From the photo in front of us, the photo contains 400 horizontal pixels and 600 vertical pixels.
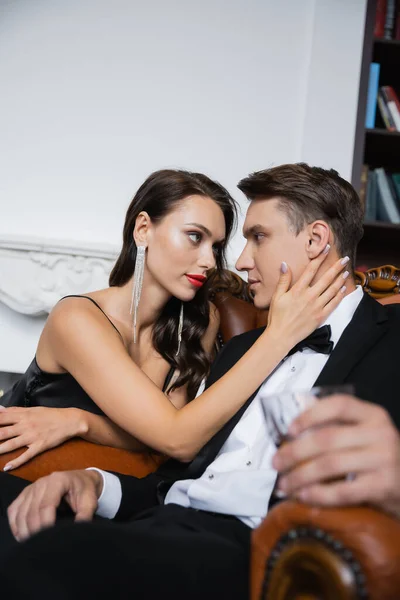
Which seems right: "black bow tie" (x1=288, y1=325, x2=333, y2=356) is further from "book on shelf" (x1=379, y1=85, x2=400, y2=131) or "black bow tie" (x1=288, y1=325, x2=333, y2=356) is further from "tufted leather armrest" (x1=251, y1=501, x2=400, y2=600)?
"book on shelf" (x1=379, y1=85, x2=400, y2=131)

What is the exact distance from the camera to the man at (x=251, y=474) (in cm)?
83

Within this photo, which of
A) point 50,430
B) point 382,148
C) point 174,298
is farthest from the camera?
point 382,148

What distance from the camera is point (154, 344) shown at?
93.0 inches

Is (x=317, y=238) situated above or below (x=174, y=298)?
above

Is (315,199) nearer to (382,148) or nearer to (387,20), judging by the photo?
(382,148)

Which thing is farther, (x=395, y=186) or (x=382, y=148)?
(x=382, y=148)

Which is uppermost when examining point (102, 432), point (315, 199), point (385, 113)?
point (385, 113)

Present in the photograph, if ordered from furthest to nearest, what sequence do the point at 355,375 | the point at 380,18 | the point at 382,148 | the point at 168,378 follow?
the point at 382,148 → the point at 380,18 → the point at 168,378 → the point at 355,375

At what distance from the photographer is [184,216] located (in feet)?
7.13

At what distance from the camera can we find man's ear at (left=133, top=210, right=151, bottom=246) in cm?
225

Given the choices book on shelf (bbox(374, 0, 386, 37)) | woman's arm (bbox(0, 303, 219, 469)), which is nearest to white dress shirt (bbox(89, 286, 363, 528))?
woman's arm (bbox(0, 303, 219, 469))

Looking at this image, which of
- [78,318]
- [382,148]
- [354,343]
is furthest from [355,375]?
[382,148]

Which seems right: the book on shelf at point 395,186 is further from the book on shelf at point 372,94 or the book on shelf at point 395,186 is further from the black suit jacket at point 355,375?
the black suit jacket at point 355,375

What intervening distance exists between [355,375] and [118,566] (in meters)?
0.83
